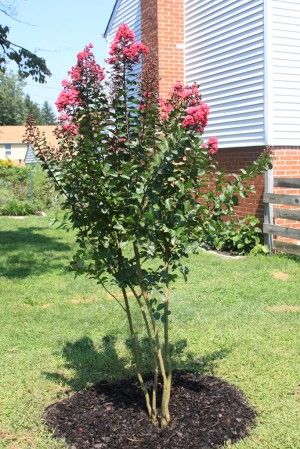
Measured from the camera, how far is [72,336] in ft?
18.2

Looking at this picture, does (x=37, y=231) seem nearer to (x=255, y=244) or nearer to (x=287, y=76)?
(x=255, y=244)

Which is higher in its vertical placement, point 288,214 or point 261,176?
point 261,176

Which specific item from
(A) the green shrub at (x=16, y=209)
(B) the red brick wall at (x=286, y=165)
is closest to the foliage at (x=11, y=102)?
(A) the green shrub at (x=16, y=209)

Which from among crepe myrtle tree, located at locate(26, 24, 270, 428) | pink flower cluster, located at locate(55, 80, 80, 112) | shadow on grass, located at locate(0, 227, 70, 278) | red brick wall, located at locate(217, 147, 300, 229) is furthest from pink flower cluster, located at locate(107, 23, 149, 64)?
red brick wall, located at locate(217, 147, 300, 229)

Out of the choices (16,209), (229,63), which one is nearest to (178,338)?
(229,63)

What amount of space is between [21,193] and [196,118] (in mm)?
18498

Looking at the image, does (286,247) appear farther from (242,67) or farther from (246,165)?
(242,67)

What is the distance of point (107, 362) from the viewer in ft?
15.8

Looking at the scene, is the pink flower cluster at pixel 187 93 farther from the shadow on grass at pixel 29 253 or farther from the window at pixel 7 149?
the window at pixel 7 149

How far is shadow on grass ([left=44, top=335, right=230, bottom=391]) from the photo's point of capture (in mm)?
4496

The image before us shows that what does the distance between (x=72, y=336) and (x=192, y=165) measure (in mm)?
2953

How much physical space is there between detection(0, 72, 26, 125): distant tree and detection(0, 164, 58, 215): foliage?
4967 cm

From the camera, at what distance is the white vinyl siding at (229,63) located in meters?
9.75

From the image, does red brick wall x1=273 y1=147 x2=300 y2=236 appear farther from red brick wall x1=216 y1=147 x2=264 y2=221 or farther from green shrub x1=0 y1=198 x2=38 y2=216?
green shrub x1=0 y1=198 x2=38 y2=216
